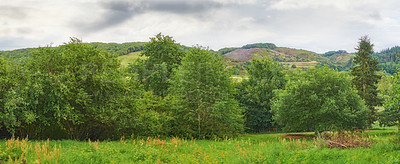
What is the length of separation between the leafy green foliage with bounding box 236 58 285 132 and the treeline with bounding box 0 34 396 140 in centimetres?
1222

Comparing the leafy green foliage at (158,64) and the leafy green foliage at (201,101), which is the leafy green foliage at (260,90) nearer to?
the leafy green foliage at (158,64)

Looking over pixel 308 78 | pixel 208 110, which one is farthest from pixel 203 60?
pixel 308 78

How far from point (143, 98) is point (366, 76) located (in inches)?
1345

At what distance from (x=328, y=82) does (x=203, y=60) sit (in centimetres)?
1402

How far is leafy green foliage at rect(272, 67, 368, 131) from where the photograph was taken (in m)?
25.6

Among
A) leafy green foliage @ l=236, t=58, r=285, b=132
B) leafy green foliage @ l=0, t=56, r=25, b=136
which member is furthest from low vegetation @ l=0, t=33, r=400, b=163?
leafy green foliage @ l=236, t=58, r=285, b=132

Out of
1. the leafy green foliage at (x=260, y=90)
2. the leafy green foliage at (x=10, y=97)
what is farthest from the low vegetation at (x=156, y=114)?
the leafy green foliage at (x=260, y=90)

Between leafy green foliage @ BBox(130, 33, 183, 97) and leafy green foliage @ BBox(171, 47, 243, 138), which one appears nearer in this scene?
leafy green foliage @ BBox(171, 47, 243, 138)

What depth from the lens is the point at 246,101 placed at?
42469 millimetres

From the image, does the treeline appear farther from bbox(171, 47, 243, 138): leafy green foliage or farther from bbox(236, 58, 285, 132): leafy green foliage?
bbox(236, 58, 285, 132): leafy green foliage

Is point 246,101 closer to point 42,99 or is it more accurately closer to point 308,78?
point 308,78

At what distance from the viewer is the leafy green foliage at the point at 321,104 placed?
25.6 m

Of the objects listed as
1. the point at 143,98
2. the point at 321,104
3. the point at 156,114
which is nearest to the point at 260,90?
the point at 321,104

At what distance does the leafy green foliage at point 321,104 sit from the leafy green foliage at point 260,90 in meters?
13.4
